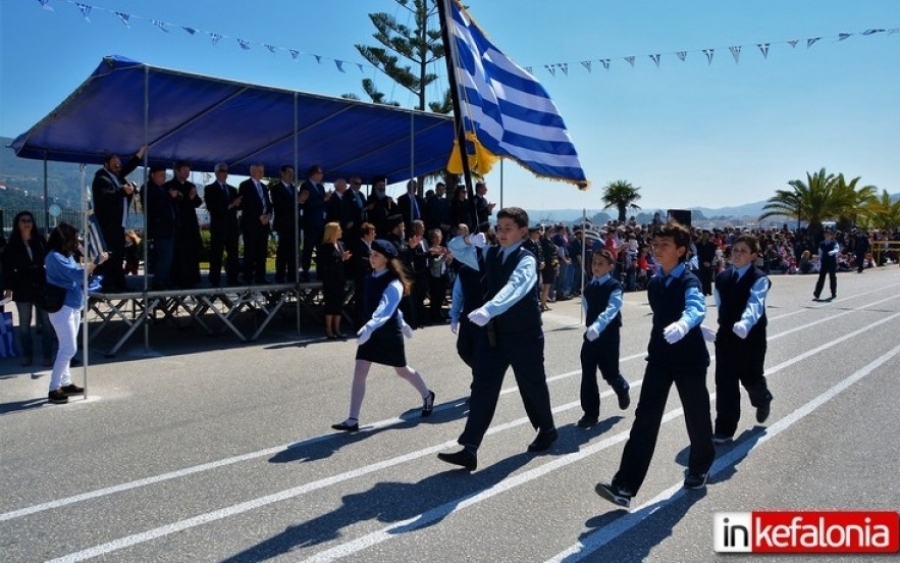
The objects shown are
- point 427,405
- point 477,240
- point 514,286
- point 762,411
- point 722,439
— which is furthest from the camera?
point 427,405

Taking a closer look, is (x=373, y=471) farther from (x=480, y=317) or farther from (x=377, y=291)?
(x=377, y=291)

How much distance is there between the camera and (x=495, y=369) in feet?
18.5

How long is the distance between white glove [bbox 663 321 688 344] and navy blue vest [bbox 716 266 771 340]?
2.03 m

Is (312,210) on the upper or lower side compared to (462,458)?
upper

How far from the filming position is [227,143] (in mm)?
15508

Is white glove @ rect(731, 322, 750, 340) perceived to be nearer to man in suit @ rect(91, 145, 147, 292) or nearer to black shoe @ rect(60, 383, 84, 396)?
black shoe @ rect(60, 383, 84, 396)

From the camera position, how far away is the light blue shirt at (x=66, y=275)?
7598mm

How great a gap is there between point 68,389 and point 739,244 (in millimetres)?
6814

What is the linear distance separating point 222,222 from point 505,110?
646 centimetres

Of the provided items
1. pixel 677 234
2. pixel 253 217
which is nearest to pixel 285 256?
pixel 253 217

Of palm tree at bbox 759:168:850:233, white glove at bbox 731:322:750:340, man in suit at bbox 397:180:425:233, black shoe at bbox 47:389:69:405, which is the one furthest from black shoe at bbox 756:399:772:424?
palm tree at bbox 759:168:850:233

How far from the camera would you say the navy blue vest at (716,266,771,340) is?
6.45 meters

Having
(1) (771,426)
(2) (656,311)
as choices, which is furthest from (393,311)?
(1) (771,426)

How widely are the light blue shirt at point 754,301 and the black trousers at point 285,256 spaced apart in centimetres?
829
